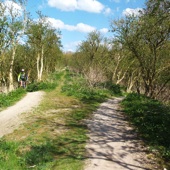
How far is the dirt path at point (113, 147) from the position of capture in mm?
7684

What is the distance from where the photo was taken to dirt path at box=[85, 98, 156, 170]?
768 cm

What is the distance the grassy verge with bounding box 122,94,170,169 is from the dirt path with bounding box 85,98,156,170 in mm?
489

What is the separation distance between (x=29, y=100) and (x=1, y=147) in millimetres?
9367

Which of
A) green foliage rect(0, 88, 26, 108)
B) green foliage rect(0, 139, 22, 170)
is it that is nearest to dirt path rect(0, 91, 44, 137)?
green foliage rect(0, 88, 26, 108)

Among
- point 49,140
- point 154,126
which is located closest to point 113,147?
point 49,140

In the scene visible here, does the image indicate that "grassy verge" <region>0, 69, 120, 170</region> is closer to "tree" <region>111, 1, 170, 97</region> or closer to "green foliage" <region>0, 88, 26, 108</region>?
"green foliage" <region>0, 88, 26, 108</region>

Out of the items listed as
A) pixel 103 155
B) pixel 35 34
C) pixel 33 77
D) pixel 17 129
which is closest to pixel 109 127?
pixel 103 155

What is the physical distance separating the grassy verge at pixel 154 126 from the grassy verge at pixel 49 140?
2.65 meters

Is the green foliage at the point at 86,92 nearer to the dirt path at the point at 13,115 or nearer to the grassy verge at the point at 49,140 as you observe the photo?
the grassy verge at the point at 49,140

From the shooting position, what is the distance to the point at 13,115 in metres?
13.8

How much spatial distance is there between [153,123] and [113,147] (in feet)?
11.4

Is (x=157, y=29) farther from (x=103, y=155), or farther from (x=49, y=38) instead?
(x=49, y=38)

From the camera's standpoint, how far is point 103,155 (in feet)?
27.3

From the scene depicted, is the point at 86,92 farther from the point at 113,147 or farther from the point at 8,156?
Answer: the point at 8,156
